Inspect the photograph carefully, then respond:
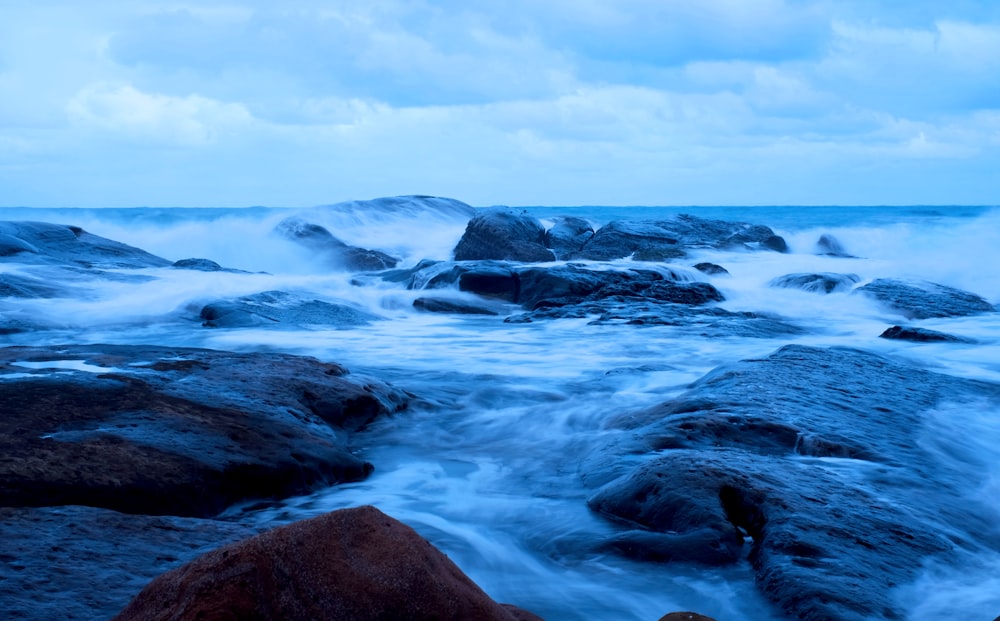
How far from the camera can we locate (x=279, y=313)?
10742 mm

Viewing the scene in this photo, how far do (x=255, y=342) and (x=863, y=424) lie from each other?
587 cm

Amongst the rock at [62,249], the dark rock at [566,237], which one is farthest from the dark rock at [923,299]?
the rock at [62,249]

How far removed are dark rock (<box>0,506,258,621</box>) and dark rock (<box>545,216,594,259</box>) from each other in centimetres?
1490

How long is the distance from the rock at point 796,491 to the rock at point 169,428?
4.98 ft

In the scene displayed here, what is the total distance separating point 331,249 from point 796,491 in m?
16.9

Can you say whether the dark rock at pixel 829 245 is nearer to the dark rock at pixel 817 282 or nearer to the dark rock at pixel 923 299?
the dark rock at pixel 817 282

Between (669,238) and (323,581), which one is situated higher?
(669,238)

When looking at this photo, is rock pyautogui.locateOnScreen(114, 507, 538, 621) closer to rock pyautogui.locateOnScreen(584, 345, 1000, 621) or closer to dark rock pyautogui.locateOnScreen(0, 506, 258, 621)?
dark rock pyautogui.locateOnScreen(0, 506, 258, 621)

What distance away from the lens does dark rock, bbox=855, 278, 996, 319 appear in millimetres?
12258

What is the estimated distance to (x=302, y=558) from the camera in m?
2.06

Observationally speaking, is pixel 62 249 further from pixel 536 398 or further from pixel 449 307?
pixel 536 398

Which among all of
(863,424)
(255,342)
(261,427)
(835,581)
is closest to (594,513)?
(835,581)

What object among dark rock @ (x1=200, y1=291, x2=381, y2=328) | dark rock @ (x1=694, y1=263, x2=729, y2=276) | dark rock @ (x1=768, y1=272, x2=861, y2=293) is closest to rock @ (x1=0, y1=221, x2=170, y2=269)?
dark rock @ (x1=200, y1=291, x2=381, y2=328)

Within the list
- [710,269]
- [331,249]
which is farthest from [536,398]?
[331,249]
